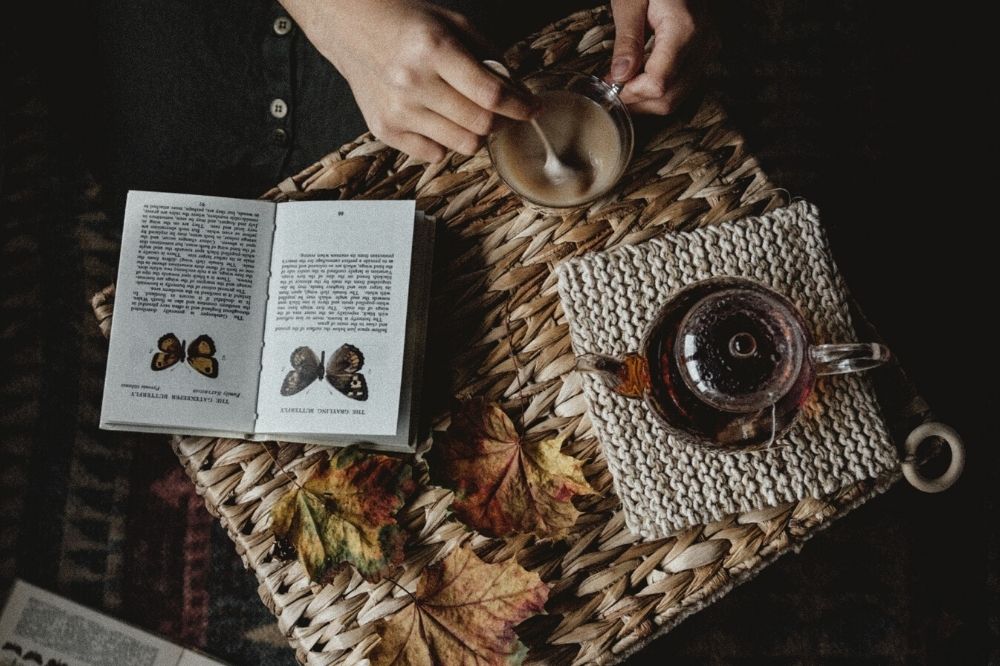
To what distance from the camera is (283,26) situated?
885 mm

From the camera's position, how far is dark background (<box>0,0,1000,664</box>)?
3.74ft

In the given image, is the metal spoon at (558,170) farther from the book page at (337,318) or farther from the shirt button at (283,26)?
the shirt button at (283,26)

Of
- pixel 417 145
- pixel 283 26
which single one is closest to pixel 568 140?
pixel 417 145

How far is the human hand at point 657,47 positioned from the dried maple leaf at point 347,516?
42 cm

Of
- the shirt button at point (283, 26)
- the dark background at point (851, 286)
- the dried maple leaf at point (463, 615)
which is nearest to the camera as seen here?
the dried maple leaf at point (463, 615)

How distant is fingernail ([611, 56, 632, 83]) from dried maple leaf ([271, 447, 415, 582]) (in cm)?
42

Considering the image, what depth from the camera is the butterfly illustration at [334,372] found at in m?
0.77

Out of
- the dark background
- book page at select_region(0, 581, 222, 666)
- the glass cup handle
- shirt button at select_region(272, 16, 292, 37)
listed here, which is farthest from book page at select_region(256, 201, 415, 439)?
book page at select_region(0, 581, 222, 666)

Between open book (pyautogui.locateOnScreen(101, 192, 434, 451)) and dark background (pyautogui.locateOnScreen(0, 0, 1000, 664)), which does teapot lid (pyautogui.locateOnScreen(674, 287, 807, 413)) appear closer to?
open book (pyautogui.locateOnScreen(101, 192, 434, 451))

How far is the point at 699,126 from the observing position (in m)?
0.81

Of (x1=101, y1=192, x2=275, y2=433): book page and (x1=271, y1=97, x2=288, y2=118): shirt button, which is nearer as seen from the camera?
(x1=101, y1=192, x2=275, y2=433): book page

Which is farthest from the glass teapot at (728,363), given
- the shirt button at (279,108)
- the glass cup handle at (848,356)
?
the shirt button at (279,108)

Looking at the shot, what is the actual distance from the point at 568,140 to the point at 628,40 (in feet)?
0.34

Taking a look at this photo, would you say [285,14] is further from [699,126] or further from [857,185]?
[857,185]
